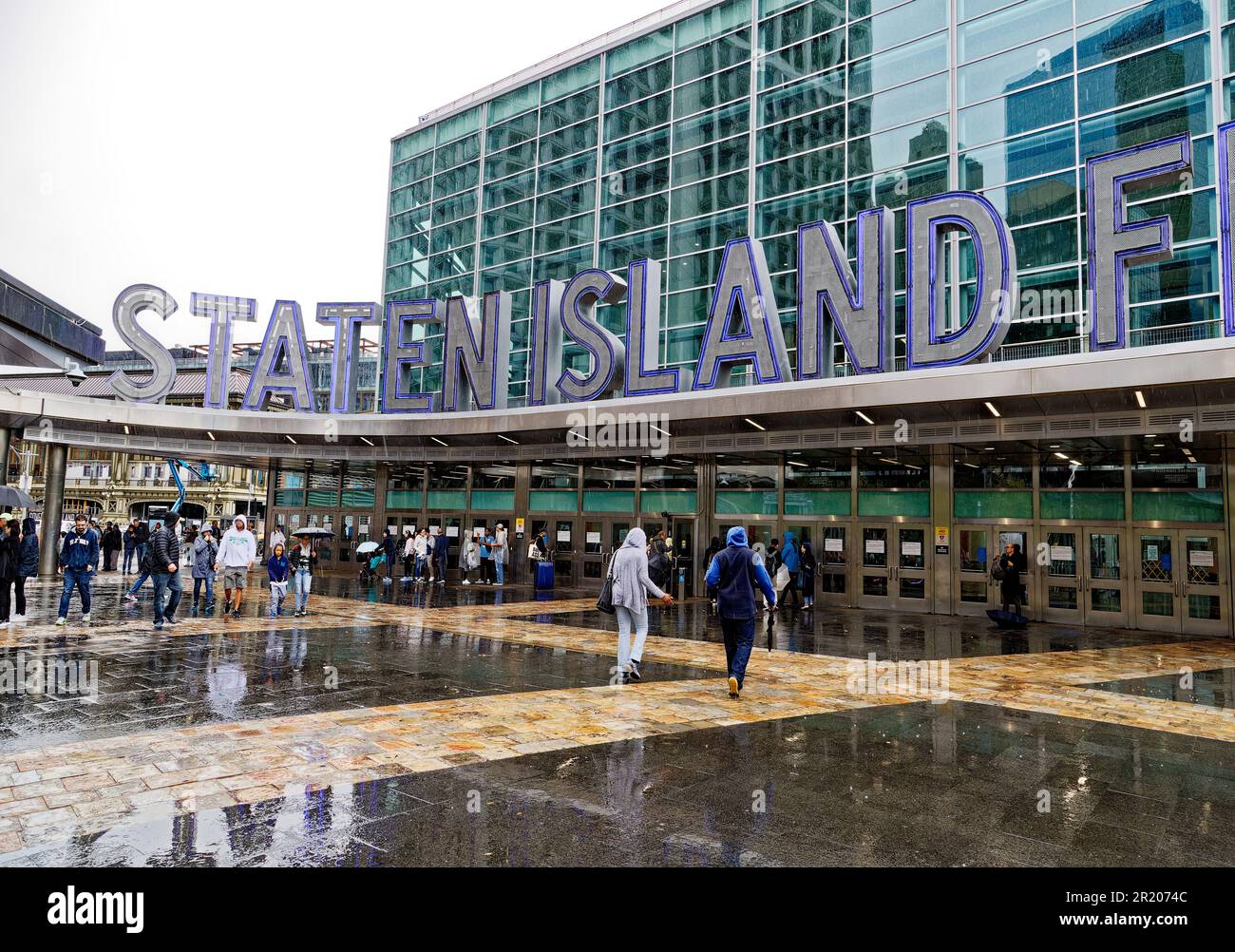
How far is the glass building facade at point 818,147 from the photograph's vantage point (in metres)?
20.7

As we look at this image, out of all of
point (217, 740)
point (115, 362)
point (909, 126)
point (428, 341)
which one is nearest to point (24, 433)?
point (428, 341)

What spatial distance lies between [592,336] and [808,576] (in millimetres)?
8988

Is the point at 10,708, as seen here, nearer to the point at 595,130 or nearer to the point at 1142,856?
the point at 1142,856

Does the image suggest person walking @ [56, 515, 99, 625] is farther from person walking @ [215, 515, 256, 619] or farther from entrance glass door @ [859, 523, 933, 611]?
entrance glass door @ [859, 523, 933, 611]

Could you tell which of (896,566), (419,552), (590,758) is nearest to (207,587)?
(419,552)

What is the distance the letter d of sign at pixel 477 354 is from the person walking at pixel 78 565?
11.7m

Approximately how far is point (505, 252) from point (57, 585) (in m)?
20.9

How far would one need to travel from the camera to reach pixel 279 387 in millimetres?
26266

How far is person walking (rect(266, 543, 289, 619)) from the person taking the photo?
1521cm

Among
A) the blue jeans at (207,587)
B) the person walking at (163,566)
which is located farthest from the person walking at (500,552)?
the person walking at (163,566)

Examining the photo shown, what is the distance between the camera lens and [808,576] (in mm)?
19906

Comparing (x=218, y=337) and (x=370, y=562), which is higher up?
(x=218, y=337)

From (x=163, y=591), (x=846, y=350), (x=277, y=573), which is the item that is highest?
(x=846, y=350)

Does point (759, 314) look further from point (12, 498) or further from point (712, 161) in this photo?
point (12, 498)
